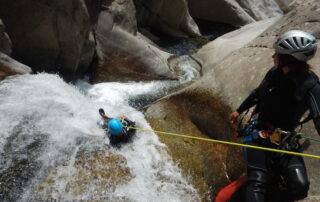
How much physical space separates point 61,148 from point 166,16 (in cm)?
1126

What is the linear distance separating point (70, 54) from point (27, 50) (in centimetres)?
113

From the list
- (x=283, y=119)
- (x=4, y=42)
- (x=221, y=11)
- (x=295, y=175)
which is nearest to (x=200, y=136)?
(x=283, y=119)

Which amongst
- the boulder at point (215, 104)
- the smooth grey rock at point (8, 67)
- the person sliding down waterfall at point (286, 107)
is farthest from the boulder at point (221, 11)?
the person sliding down waterfall at point (286, 107)

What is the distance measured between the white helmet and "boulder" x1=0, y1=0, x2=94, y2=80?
5.98m

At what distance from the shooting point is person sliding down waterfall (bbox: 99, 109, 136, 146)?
5441 millimetres

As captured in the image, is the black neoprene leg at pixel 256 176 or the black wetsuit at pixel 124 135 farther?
the black wetsuit at pixel 124 135

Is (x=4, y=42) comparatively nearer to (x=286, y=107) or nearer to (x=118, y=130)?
(x=118, y=130)

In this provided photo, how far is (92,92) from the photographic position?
8.58 metres

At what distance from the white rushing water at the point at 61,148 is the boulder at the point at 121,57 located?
2.77 meters

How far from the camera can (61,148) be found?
515cm

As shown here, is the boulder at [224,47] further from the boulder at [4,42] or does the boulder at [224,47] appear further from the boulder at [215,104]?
the boulder at [4,42]

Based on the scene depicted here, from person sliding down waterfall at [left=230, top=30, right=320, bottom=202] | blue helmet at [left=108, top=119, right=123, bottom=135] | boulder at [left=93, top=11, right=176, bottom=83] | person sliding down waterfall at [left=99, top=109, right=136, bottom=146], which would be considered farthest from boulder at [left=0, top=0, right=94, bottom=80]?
person sliding down waterfall at [left=230, top=30, right=320, bottom=202]

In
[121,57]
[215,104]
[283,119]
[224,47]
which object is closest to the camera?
[283,119]

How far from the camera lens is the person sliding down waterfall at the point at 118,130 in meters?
5.44
